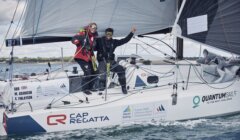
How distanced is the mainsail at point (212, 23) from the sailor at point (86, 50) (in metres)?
2.01

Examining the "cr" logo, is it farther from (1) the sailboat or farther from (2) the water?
(2) the water

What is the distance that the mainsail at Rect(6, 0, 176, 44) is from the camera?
26.3 ft

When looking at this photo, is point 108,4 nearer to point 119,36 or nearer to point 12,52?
point 119,36

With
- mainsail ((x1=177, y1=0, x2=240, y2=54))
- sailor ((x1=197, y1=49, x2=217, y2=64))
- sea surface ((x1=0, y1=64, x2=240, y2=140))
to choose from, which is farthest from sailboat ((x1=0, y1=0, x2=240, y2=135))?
sailor ((x1=197, y1=49, x2=217, y2=64))

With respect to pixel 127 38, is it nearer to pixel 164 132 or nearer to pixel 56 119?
pixel 164 132

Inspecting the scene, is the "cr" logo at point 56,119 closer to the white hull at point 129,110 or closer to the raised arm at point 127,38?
the white hull at point 129,110

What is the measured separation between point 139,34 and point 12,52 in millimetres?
2927

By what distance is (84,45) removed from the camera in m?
7.96

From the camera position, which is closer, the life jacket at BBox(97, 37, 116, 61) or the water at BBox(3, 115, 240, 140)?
the water at BBox(3, 115, 240, 140)

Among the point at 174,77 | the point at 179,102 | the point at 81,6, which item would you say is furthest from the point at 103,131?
the point at 81,6

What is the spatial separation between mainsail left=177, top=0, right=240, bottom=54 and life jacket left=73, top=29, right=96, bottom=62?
2066 millimetres

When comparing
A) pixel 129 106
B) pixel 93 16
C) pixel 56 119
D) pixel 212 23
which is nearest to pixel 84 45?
pixel 93 16

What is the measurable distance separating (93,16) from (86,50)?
968 mm

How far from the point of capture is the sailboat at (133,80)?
7203mm
